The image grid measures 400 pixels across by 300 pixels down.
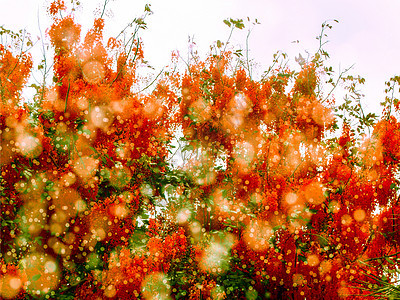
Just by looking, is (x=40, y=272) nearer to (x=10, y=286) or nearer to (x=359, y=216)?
(x=10, y=286)

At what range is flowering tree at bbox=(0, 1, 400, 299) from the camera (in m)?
4.89

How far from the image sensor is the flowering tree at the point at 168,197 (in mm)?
4895

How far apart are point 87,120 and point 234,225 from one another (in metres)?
3.07

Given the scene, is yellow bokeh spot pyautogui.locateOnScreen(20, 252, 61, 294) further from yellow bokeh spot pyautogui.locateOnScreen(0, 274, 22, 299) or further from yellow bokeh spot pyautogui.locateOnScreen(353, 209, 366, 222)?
yellow bokeh spot pyautogui.locateOnScreen(353, 209, 366, 222)

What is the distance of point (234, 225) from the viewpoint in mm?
5598

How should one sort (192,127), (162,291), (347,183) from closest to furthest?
(162,291) < (347,183) < (192,127)

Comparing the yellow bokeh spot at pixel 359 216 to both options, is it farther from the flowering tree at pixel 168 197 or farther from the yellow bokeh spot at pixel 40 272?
the yellow bokeh spot at pixel 40 272

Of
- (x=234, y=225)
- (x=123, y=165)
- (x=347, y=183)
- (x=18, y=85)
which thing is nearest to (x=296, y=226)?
(x=234, y=225)

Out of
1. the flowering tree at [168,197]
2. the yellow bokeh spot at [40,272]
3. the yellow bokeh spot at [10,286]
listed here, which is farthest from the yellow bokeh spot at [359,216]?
the yellow bokeh spot at [10,286]

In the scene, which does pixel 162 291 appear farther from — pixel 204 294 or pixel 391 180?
pixel 391 180

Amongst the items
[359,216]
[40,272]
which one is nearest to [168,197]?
[40,272]

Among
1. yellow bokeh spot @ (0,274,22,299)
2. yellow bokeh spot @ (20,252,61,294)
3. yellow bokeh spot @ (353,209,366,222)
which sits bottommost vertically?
yellow bokeh spot @ (0,274,22,299)

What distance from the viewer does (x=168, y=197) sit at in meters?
6.32

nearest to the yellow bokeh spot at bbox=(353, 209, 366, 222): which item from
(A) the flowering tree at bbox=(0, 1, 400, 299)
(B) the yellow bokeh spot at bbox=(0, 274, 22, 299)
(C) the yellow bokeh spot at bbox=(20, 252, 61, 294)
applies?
(A) the flowering tree at bbox=(0, 1, 400, 299)
